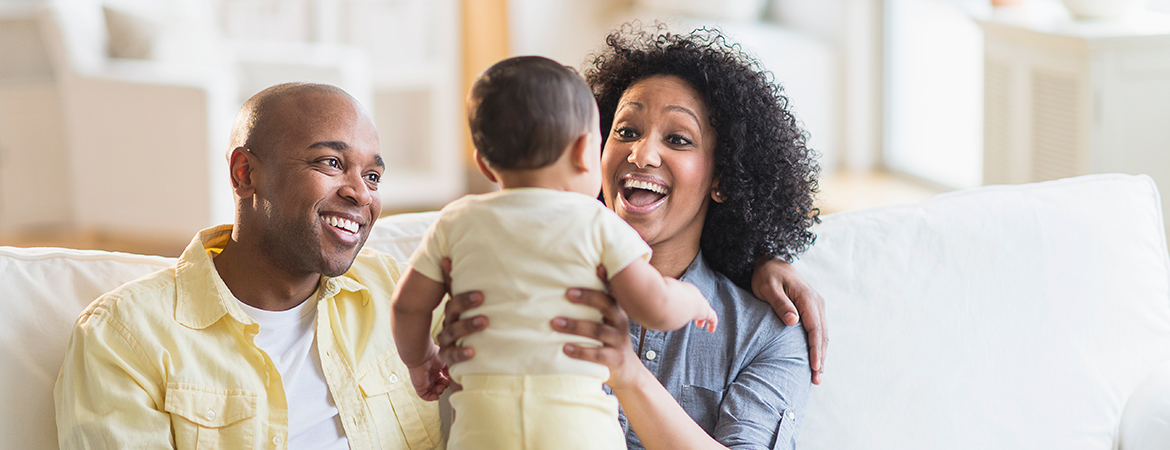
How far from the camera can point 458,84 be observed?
518 cm

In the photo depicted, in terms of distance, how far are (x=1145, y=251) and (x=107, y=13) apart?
374 centimetres

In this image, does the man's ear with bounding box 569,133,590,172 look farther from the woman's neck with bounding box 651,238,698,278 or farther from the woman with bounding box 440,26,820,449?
the woman's neck with bounding box 651,238,698,278

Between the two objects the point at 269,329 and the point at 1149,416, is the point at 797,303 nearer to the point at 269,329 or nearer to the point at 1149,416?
the point at 1149,416

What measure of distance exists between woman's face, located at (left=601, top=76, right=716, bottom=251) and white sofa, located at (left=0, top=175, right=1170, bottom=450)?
0.26 meters

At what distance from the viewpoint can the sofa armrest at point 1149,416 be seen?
5.28ft

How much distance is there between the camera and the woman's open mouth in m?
1.52

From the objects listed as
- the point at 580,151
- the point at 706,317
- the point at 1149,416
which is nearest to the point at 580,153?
the point at 580,151

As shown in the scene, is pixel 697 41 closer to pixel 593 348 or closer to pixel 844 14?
pixel 593 348

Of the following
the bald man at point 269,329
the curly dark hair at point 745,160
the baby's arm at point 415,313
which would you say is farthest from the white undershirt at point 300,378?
the curly dark hair at point 745,160

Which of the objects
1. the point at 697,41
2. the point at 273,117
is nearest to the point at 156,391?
the point at 273,117

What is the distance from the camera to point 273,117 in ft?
4.63

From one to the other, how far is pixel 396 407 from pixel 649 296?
567 millimetres

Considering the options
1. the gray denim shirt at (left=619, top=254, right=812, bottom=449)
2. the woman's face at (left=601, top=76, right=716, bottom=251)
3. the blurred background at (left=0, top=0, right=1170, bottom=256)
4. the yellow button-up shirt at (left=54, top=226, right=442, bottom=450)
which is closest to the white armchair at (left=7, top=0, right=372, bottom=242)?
the blurred background at (left=0, top=0, right=1170, bottom=256)

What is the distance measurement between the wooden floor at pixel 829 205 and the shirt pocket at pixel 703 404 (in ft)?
9.29
